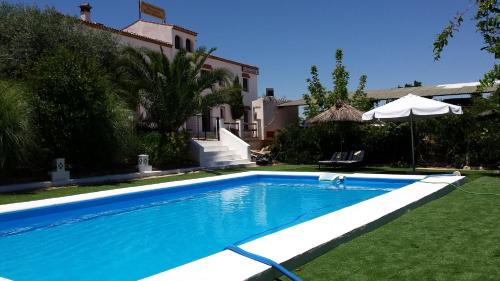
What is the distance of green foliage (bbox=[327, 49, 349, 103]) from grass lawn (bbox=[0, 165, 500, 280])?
1466 cm

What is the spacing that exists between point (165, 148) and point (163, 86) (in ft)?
8.90

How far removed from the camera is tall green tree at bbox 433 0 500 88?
1.84 m

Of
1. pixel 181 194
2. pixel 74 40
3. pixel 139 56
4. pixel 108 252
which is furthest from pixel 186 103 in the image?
pixel 108 252

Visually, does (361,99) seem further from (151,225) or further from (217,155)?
(151,225)

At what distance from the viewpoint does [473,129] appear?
14.8 m

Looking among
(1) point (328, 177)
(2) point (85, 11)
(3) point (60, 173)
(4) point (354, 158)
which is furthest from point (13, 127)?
(2) point (85, 11)

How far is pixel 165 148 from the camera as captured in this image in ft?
56.3

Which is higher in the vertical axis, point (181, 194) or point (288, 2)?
point (288, 2)

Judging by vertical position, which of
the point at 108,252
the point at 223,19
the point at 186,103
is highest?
the point at 223,19

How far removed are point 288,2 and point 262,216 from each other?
11858 millimetres

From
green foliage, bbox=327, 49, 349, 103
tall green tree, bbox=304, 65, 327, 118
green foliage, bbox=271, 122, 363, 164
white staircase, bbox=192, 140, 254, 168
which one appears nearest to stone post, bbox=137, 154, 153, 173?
white staircase, bbox=192, 140, 254, 168

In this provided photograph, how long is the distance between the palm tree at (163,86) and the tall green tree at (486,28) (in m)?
16.3

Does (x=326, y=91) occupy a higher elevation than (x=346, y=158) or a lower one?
higher

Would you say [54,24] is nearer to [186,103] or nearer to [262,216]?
[186,103]
